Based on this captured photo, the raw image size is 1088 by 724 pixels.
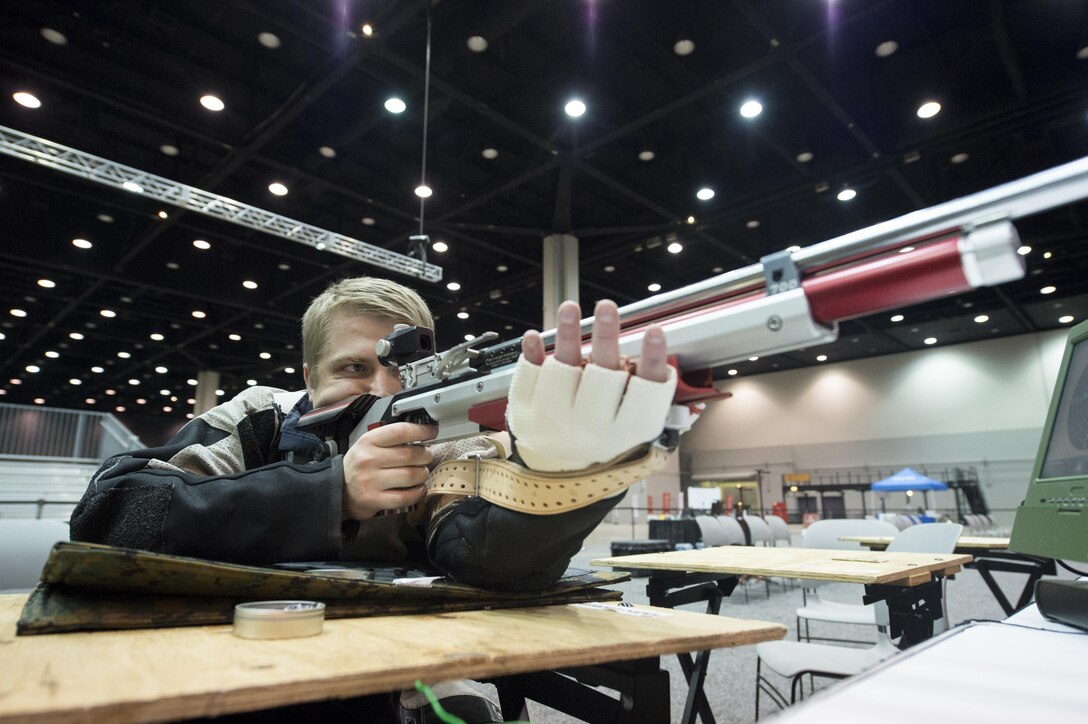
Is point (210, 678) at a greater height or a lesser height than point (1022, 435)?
lesser

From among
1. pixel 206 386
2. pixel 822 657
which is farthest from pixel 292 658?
pixel 206 386

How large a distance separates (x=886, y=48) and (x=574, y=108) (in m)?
2.84

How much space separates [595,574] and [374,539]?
401mm

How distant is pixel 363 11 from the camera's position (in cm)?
469

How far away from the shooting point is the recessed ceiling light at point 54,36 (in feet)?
16.4

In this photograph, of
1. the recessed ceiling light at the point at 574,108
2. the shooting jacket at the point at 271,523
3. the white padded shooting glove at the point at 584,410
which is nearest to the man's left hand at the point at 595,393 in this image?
the white padded shooting glove at the point at 584,410

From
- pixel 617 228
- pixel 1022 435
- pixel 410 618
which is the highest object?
pixel 617 228

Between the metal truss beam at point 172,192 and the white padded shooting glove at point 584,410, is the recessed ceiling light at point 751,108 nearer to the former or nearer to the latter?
the metal truss beam at point 172,192

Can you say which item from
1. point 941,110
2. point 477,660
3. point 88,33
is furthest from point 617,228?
point 477,660

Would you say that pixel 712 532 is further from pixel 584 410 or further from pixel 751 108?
pixel 584 410

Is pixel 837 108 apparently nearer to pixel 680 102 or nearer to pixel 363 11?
pixel 680 102

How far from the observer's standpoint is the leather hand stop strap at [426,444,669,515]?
0.68 metres

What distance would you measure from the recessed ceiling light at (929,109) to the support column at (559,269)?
13.3ft

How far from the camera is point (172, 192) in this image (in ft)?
18.9
